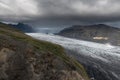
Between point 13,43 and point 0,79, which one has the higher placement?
point 13,43

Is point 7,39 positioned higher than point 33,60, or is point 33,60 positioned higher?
point 7,39

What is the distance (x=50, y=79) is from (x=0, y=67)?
17055 millimetres

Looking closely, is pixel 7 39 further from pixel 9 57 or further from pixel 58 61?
pixel 58 61

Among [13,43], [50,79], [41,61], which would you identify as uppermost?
[13,43]

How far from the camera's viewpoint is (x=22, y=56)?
3440 inches

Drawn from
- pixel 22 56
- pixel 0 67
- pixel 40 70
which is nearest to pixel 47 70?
pixel 40 70

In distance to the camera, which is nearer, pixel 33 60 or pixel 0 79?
pixel 0 79

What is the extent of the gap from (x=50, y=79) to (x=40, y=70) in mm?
4520

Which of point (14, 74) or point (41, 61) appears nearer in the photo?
point (14, 74)

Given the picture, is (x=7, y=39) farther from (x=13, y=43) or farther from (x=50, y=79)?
(x=50, y=79)

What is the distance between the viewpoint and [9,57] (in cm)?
8525

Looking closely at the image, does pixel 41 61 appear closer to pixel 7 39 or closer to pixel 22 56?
pixel 22 56

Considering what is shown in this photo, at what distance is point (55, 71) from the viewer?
89562 millimetres

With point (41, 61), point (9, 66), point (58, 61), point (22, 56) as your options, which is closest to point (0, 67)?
point (9, 66)
